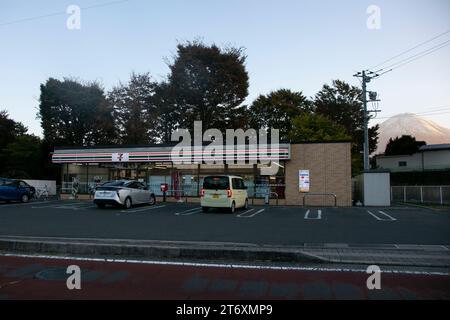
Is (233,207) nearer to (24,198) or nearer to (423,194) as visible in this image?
(24,198)

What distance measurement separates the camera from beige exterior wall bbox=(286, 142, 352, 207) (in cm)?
2295

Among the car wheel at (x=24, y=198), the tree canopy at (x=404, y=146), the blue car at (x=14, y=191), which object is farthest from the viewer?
the tree canopy at (x=404, y=146)

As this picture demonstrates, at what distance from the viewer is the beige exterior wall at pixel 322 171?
23.0 meters

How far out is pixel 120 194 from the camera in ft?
63.4

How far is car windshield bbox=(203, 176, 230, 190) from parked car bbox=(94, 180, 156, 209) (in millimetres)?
4512

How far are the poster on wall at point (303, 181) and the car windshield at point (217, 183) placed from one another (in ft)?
23.3

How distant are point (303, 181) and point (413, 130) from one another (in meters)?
120

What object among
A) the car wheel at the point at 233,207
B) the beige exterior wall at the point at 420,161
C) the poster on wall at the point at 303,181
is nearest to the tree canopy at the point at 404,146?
the beige exterior wall at the point at 420,161

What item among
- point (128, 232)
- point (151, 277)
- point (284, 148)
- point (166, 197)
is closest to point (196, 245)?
point (151, 277)

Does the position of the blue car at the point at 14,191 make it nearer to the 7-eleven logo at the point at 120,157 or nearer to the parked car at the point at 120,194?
the 7-eleven logo at the point at 120,157

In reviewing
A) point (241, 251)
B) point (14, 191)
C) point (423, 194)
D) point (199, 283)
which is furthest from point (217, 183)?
point (423, 194)

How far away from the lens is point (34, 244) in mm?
8898
